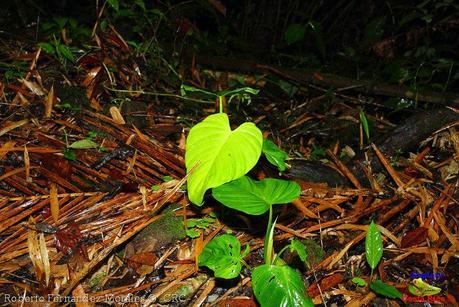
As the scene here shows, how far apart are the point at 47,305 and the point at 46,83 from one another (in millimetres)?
1037

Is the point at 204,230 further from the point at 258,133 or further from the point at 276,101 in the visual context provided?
the point at 276,101

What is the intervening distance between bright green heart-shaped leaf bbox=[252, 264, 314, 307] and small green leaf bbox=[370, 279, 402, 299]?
27cm

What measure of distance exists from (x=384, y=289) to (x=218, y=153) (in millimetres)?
Answer: 620

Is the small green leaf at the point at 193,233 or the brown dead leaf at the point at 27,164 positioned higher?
the brown dead leaf at the point at 27,164

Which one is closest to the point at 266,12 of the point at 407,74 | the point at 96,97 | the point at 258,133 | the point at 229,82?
the point at 229,82

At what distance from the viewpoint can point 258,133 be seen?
3.34ft

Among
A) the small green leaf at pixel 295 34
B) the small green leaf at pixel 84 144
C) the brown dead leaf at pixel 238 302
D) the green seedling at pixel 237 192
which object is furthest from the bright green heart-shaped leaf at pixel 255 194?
the small green leaf at pixel 295 34

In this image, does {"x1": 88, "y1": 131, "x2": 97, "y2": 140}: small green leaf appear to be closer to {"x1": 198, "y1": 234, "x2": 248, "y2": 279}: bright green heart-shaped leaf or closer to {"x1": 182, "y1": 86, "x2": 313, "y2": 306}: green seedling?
{"x1": 182, "y1": 86, "x2": 313, "y2": 306}: green seedling

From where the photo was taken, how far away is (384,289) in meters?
1.05

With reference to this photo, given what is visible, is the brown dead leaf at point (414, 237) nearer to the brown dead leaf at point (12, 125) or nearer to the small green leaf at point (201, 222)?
the small green leaf at point (201, 222)

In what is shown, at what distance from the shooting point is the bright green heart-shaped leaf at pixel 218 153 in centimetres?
94

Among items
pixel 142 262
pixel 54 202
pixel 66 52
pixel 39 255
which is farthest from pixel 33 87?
pixel 142 262

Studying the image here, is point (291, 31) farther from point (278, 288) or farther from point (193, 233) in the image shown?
→ point (278, 288)

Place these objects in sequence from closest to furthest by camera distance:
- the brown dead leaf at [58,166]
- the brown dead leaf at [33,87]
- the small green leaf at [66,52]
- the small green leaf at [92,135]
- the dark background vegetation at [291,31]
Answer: the brown dead leaf at [58,166]
the small green leaf at [92,135]
the brown dead leaf at [33,87]
the small green leaf at [66,52]
the dark background vegetation at [291,31]
